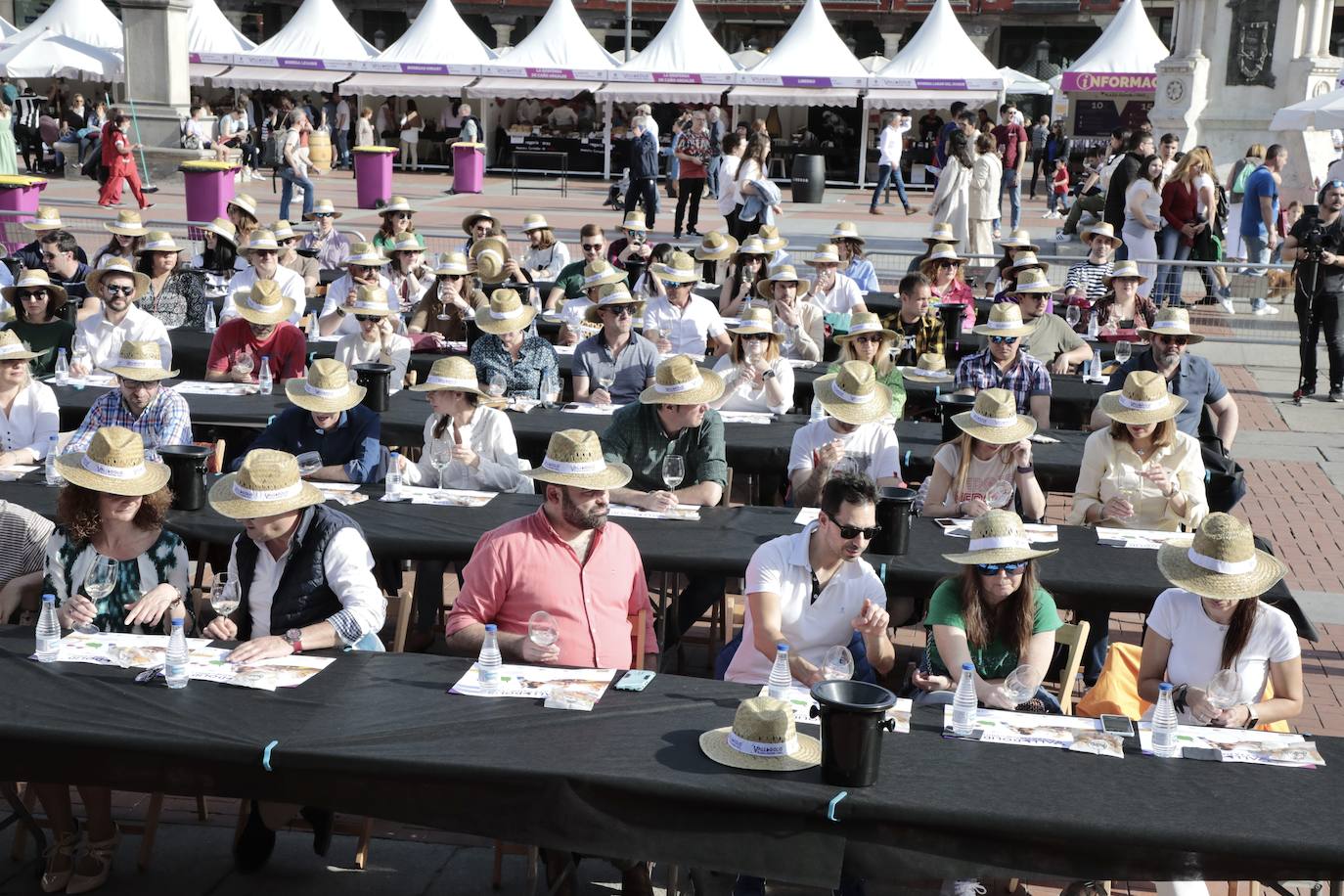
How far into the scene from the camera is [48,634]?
17.2 ft

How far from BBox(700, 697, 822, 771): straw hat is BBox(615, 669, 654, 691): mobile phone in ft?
1.91

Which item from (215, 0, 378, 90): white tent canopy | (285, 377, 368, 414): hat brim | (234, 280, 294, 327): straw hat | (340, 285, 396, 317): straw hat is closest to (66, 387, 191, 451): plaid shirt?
(285, 377, 368, 414): hat brim

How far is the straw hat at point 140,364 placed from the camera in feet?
26.0

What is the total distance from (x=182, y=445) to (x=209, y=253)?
6.95 m

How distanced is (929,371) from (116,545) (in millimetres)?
5869

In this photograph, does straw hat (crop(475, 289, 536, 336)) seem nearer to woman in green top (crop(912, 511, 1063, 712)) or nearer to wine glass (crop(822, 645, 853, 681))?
woman in green top (crop(912, 511, 1063, 712))

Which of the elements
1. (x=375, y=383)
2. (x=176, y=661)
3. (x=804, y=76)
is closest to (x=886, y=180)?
(x=804, y=76)

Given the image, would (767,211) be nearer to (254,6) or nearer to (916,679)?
(916,679)

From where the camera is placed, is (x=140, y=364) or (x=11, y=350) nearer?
(x=140, y=364)

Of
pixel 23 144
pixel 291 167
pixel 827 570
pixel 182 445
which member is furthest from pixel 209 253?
pixel 23 144

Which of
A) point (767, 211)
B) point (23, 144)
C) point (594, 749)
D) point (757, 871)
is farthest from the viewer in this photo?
point (23, 144)

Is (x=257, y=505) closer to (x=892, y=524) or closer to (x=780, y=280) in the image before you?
(x=892, y=524)

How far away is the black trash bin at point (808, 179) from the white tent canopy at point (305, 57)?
1007 cm

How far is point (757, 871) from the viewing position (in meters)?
4.24
